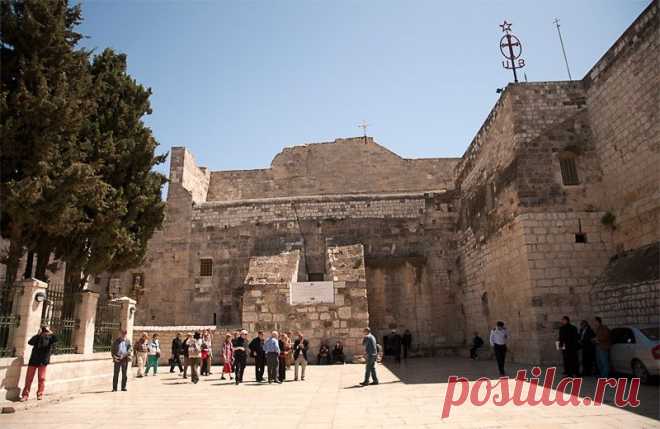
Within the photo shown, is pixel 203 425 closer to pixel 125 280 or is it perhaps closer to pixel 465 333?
pixel 465 333

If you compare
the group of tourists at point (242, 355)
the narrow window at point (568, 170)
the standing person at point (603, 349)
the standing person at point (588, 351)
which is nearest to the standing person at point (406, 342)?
the group of tourists at point (242, 355)

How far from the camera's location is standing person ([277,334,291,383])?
1054 cm

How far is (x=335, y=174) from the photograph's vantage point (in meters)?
24.5

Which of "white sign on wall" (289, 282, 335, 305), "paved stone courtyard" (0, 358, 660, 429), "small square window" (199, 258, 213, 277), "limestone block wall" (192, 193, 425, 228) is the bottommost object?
"paved stone courtyard" (0, 358, 660, 429)

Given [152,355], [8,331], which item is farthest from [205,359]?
[8,331]

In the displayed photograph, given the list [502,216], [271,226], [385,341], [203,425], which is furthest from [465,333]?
[203,425]

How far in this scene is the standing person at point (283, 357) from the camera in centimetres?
1054

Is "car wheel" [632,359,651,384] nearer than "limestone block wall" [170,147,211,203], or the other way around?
"car wheel" [632,359,651,384]

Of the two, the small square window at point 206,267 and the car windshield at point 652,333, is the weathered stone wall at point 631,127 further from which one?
the small square window at point 206,267

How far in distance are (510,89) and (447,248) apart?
23.4 feet

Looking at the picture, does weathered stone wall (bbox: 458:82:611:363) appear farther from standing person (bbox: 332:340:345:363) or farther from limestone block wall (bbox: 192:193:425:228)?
limestone block wall (bbox: 192:193:425:228)

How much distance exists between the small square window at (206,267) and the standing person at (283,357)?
786 centimetres

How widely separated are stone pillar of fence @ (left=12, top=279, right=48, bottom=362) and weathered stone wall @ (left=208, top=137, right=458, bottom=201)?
16085 mm

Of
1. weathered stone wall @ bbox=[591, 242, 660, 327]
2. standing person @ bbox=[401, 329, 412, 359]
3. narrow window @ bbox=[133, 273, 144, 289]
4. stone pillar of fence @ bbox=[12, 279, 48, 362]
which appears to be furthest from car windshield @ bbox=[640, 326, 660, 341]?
narrow window @ bbox=[133, 273, 144, 289]
